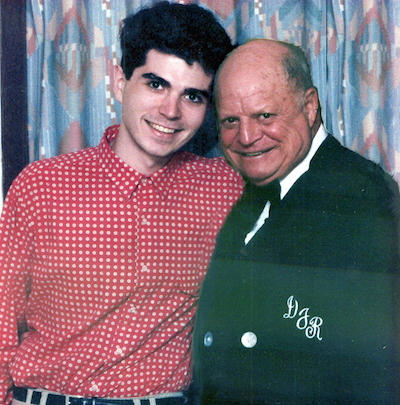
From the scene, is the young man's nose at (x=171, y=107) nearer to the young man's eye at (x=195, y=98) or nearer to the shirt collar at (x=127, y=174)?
the young man's eye at (x=195, y=98)

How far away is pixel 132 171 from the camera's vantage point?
1097mm

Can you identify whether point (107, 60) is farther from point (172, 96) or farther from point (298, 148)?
point (298, 148)

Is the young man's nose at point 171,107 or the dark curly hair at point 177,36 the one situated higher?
the dark curly hair at point 177,36

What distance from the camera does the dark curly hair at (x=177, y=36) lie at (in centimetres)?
→ 104

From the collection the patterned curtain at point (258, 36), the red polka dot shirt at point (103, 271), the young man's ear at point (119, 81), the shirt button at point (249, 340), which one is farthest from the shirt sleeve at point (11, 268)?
the shirt button at point (249, 340)

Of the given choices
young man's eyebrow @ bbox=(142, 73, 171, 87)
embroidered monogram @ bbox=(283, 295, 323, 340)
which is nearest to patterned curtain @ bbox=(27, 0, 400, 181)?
young man's eyebrow @ bbox=(142, 73, 171, 87)

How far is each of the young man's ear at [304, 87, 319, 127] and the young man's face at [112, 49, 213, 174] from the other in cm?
24

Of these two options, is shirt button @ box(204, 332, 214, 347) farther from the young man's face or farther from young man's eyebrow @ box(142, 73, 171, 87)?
young man's eyebrow @ box(142, 73, 171, 87)

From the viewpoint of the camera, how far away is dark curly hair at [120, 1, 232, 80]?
1040 millimetres

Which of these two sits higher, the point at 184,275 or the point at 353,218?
the point at 353,218

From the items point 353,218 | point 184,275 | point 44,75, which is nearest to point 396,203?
point 353,218

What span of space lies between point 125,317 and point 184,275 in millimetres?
176

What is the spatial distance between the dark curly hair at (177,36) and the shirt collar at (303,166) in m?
0.30

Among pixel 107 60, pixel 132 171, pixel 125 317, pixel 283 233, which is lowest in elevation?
pixel 125 317
